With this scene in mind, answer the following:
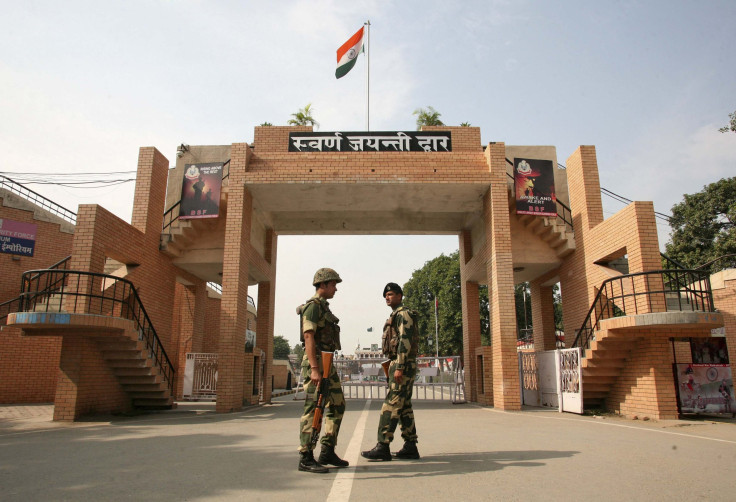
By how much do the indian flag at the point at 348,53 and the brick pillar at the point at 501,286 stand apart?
6275mm

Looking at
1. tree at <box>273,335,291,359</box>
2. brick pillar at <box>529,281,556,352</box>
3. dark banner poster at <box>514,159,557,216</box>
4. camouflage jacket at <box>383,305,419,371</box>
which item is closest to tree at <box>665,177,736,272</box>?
brick pillar at <box>529,281,556,352</box>

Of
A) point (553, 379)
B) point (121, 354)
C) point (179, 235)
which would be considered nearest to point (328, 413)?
point (121, 354)

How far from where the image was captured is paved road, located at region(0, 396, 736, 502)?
3803 mm

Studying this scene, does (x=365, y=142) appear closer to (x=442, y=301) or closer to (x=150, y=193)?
(x=150, y=193)

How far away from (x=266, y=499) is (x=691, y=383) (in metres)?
10.4

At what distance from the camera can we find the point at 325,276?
16.8ft

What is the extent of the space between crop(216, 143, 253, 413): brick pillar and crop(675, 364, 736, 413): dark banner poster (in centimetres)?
1032

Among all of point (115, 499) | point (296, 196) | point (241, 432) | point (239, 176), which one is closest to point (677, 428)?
point (241, 432)

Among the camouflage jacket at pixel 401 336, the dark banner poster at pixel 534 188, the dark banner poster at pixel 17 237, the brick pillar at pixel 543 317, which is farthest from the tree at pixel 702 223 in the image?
the dark banner poster at pixel 17 237

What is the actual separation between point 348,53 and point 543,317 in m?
11.9

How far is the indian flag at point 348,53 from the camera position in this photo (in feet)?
54.0

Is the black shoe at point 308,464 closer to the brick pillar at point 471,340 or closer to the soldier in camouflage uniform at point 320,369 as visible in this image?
the soldier in camouflage uniform at point 320,369

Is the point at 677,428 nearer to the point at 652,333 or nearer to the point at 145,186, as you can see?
the point at 652,333

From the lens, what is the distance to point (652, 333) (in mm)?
10000
